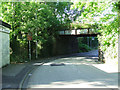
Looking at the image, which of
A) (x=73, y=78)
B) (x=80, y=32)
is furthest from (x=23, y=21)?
(x=73, y=78)

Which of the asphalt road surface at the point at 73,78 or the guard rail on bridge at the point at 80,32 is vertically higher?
the guard rail on bridge at the point at 80,32

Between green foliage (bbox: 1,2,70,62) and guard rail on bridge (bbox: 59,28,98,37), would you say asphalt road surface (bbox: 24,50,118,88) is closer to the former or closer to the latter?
green foliage (bbox: 1,2,70,62)

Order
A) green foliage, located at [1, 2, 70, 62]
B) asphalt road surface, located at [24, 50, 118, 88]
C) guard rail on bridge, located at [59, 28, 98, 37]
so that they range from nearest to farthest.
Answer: asphalt road surface, located at [24, 50, 118, 88], green foliage, located at [1, 2, 70, 62], guard rail on bridge, located at [59, 28, 98, 37]

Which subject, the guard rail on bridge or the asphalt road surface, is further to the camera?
the guard rail on bridge

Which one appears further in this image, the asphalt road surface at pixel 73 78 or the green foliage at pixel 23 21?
the green foliage at pixel 23 21

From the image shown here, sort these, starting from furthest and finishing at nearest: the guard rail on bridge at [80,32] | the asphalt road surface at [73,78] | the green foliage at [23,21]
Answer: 1. the guard rail on bridge at [80,32]
2. the green foliage at [23,21]
3. the asphalt road surface at [73,78]

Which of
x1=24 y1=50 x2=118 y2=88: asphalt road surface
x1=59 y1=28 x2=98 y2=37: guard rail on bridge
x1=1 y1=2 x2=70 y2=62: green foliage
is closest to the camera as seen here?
x1=24 y1=50 x2=118 y2=88: asphalt road surface

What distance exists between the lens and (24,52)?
1806 cm

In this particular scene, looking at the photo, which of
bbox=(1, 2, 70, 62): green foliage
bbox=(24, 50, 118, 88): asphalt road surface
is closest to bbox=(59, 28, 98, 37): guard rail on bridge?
bbox=(1, 2, 70, 62): green foliage

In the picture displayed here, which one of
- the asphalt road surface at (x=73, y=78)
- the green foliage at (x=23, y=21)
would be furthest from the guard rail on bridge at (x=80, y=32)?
the asphalt road surface at (x=73, y=78)

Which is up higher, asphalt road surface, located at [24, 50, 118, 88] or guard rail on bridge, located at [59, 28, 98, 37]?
guard rail on bridge, located at [59, 28, 98, 37]

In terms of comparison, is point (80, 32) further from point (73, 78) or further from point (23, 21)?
point (73, 78)

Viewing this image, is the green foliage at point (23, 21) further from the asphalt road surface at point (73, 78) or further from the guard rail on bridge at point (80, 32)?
the asphalt road surface at point (73, 78)

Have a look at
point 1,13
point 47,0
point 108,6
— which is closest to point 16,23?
point 1,13
